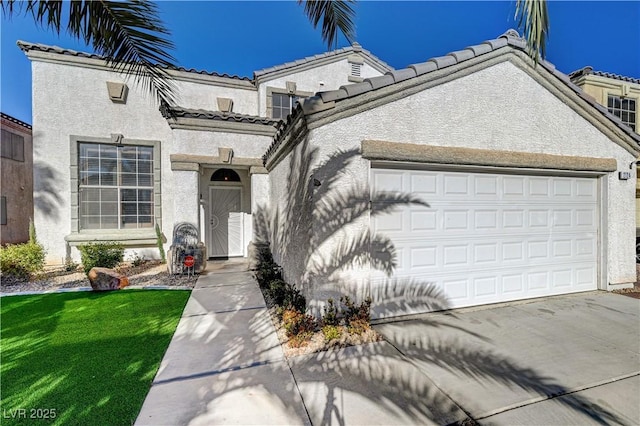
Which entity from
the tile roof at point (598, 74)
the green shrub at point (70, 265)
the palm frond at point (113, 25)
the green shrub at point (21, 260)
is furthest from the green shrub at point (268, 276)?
the tile roof at point (598, 74)

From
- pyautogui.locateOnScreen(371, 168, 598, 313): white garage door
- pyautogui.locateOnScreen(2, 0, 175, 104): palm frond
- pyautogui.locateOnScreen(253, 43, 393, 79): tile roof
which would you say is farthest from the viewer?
pyautogui.locateOnScreen(253, 43, 393, 79): tile roof

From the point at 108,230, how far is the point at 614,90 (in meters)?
23.7

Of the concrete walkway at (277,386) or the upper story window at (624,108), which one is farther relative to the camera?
the upper story window at (624,108)

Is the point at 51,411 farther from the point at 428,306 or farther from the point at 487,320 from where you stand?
the point at 487,320

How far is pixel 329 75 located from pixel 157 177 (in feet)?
29.9

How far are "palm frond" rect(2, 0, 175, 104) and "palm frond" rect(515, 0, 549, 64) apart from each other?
466cm

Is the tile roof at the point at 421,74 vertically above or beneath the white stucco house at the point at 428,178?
above

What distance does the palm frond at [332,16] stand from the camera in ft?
17.3

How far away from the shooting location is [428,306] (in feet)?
19.9

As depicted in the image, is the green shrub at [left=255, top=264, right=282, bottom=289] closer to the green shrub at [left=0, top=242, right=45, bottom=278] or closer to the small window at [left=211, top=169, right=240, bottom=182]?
the small window at [left=211, top=169, right=240, bottom=182]

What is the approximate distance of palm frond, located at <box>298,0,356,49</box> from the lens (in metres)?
5.27

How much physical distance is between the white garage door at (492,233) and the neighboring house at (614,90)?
385 inches

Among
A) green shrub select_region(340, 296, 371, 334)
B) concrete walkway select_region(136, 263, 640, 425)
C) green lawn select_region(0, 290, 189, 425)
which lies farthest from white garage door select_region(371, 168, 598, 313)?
green lawn select_region(0, 290, 189, 425)

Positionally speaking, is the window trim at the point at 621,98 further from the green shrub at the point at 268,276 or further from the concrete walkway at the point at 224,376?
the concrete walkway at the point at 224,376
